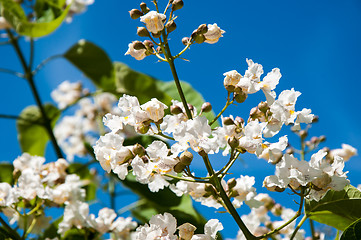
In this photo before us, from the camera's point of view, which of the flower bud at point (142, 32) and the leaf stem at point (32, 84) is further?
the leaf stem at point (32, 84)

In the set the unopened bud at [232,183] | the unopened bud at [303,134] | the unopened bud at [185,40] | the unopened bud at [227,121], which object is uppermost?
the unopened bud at [303,134]

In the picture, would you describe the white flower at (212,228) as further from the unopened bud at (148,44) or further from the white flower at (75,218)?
the white flower at (75,218)

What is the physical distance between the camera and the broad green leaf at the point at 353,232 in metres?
0.69

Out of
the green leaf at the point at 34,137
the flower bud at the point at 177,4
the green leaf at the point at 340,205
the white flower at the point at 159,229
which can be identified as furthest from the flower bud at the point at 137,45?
the green leaf at the point at 34,137

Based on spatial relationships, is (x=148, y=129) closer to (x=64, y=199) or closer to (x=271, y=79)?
(x=271, y=79)

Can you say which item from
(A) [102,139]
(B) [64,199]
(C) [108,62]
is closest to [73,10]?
(C) [108,62]

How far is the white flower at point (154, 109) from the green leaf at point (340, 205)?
0.38 m

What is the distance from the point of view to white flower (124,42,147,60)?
31.9 inches

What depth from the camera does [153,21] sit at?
0.76m

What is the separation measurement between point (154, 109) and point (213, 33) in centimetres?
22

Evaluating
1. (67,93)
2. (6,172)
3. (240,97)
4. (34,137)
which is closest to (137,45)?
(240,97)

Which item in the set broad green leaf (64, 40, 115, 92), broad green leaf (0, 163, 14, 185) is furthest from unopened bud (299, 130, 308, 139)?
broad green leaf (0, 163, 14, 185)

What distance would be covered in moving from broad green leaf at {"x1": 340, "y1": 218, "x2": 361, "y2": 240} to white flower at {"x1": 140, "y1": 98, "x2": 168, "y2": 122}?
1.30 ft

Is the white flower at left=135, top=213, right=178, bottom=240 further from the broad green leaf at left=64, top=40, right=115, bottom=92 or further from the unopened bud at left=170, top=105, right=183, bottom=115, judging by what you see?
the broad green leaf at left=64, top=40, right=115, bottom=92
